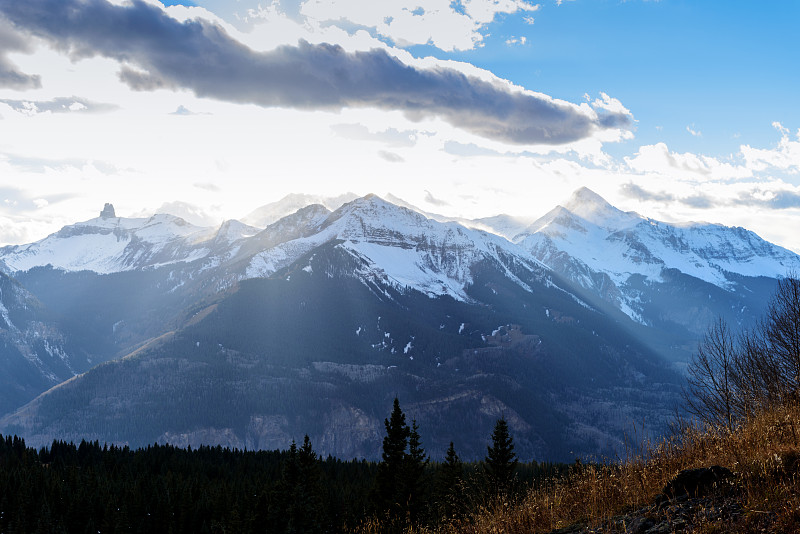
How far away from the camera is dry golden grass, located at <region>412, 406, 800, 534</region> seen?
408 inches

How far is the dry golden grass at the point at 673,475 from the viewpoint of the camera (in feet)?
34.0

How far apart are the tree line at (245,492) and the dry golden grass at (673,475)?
3875 mm

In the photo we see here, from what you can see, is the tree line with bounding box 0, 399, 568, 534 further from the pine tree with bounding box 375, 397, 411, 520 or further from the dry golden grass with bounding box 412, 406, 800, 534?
the dry golden grass with bounding box 412, 406, 800, 534

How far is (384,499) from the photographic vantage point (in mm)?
48625

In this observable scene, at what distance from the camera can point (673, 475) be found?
12750mm

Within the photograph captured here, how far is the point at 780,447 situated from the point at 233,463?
147 meters

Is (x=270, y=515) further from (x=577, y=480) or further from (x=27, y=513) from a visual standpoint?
(x=27, y=513)

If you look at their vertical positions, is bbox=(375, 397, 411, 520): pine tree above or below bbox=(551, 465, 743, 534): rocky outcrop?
below

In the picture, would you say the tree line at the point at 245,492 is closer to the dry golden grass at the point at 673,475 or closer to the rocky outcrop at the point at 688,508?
the dry golden grass at the point at 673,475

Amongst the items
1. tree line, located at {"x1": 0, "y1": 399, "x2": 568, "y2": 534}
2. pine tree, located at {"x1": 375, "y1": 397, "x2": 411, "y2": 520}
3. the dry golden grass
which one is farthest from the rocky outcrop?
pine tree, located at {"x1": 375, "y1": 397, "x2": 411, "y2": 520}

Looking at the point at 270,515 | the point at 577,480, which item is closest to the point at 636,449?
the point at 577,480

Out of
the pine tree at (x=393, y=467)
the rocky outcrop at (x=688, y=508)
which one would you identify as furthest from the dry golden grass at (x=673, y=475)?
the pine tree at (x=393, y=467)

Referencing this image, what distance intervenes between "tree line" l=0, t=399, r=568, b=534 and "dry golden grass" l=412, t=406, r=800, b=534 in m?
3.88

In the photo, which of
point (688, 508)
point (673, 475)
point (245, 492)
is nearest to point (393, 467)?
point (673, 475)
